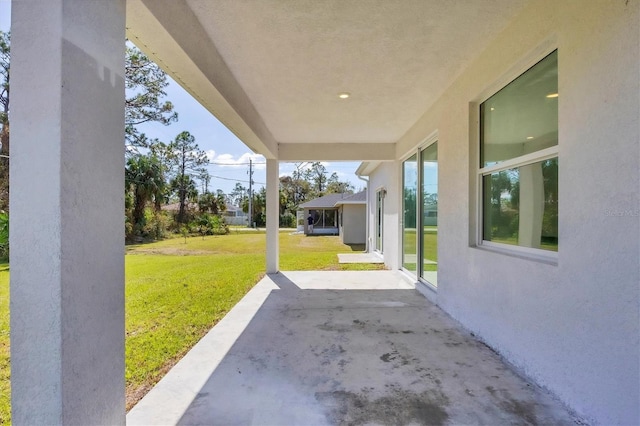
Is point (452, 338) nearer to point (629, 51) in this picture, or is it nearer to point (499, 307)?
point (499, 307)

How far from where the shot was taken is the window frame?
2.69m

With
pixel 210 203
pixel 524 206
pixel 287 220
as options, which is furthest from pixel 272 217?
pixel 287 220

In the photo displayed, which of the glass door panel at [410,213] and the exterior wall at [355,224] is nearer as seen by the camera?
the glass door panel at [410,213]

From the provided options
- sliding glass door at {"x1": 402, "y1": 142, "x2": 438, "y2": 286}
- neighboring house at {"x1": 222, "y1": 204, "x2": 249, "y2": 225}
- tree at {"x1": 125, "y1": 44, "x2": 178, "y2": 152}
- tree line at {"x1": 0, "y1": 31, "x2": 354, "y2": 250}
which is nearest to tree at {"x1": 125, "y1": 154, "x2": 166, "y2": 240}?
tree line at {"x1": 0, "y1": 31, "x2": 354, "y2": 250}

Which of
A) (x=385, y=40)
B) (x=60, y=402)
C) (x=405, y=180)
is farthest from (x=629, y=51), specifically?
(x=405, y=180)

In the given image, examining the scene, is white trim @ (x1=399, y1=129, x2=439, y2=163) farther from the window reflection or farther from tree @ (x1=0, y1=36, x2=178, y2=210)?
tree @ (x1=0, y1=36, x2=178, y2=210)

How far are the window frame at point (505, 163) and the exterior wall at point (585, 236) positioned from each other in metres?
0.04

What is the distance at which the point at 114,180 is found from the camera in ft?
5.93

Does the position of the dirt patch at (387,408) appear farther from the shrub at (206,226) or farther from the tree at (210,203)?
the tree at (210,203)

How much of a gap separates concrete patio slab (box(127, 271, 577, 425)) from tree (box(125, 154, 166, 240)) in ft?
59.4

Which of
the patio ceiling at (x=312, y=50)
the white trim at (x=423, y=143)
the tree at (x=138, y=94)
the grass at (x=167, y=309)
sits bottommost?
the grass at (x=167, y=309)

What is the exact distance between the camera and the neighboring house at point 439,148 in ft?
4.73

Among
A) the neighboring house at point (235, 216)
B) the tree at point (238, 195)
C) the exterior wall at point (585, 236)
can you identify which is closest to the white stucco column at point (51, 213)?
the exterior wall at point (585, 236)

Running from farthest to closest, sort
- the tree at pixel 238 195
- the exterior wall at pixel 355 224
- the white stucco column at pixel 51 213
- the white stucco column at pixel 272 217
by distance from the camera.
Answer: the tree at pixel 238 195 < the exterior wall at pixel 355 224 < the white stucco column at pixel 272 217 < the white stucco column at pixel 51 213
